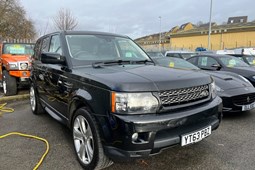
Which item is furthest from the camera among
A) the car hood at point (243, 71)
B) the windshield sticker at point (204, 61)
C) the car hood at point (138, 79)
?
the windshield sticker at point (204, 61)

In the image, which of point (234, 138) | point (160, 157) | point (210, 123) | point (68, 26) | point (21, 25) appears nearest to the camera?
point (210, 123)

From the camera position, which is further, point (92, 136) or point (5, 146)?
point (5, 146)

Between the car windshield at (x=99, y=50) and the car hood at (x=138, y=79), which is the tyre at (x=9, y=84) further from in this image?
the car hood at (x=138, y=79)

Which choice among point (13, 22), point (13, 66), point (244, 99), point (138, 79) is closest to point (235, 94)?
point (244, 99)

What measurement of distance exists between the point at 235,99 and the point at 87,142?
3263 mm

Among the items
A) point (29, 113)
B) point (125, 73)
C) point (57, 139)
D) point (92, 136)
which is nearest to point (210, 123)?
point (125, 73)

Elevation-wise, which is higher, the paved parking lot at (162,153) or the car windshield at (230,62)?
the car windshield at (230,62)

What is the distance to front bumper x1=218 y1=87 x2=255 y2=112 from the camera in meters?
4.70

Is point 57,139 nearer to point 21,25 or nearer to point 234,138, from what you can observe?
point 234,138

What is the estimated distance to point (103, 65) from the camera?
3320 mm

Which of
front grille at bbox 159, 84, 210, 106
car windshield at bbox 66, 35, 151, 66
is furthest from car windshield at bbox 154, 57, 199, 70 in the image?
A: front grille at bbox 159, 84, 210, 106

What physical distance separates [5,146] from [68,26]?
1849 centimetres

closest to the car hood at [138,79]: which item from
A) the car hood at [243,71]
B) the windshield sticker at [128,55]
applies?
the windshield sticker at [128,55]

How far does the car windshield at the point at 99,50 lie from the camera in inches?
136
